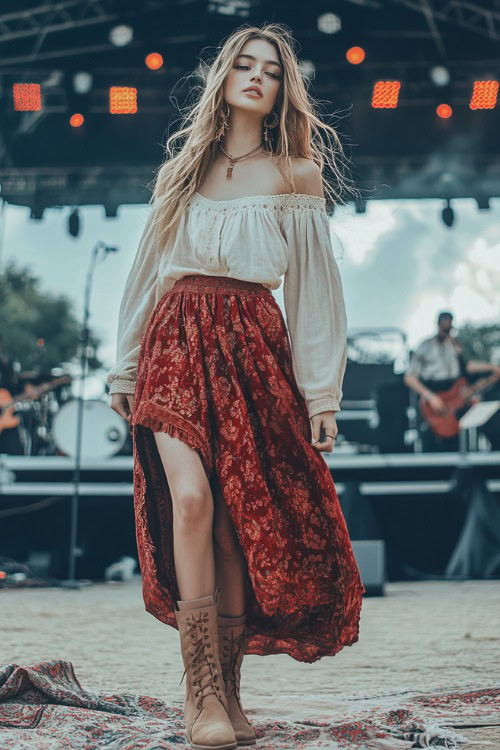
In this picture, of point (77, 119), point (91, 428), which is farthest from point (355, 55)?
point (91, 428)

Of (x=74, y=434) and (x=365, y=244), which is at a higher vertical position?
(x=365, y=244)

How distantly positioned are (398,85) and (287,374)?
6609mm

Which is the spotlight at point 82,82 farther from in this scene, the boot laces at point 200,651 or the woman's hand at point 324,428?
the boot laces at point 200,651

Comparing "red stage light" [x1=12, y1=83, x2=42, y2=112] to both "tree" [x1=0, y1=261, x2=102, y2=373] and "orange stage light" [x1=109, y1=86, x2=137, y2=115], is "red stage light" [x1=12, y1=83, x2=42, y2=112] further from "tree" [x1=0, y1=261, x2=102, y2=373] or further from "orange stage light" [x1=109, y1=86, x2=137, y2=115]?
"tree" [x1=0, y1=261, x2=102, y2=373]

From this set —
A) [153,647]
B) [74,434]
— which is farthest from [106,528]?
[153,647]

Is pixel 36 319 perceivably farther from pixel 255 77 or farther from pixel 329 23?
pixel 255 77

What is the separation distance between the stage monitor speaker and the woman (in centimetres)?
353

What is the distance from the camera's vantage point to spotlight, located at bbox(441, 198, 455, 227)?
8844 mm

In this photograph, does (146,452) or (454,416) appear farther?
(454,416)

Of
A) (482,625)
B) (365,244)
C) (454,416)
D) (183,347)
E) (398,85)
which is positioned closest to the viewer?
(183,347)

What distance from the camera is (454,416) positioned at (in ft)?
24.8

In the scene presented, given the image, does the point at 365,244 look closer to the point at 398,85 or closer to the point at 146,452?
the point at 398,85

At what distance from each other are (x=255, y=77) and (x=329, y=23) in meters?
6.27

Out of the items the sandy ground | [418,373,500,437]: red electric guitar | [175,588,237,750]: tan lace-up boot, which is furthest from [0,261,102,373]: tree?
[175,588,237,750]: tan lace-up boot
